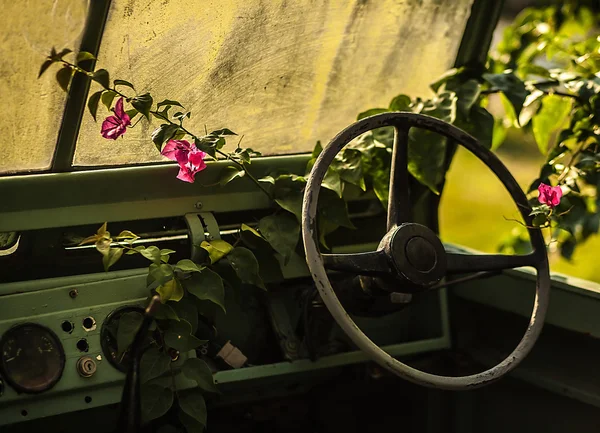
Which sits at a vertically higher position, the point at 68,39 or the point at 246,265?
the point at 68,39

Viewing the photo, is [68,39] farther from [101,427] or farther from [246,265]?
[101,427]

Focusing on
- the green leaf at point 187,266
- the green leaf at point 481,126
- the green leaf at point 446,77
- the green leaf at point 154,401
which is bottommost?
the green leaf at point 154,401

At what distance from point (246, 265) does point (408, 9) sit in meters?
→ 0.95

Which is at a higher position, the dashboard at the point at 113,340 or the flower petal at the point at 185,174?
the flower petal at the point at 185,174

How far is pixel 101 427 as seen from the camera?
2.15m

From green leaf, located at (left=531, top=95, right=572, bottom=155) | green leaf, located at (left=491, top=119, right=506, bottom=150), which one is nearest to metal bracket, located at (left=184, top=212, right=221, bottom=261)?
green leaf, located at (left=531, top=95, right=572, bottom=155)

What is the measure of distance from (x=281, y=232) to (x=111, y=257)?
0.45 metres

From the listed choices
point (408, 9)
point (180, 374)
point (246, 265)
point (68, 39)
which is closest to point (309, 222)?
point (246, 265)

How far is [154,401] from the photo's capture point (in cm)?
199

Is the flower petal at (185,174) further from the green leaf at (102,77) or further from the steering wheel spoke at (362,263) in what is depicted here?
the steering wheel spoke at (362,263)

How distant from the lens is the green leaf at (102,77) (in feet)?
6.53

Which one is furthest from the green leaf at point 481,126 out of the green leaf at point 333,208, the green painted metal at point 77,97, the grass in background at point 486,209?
the grass in background at point 486,209

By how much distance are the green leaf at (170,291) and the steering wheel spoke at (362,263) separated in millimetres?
358

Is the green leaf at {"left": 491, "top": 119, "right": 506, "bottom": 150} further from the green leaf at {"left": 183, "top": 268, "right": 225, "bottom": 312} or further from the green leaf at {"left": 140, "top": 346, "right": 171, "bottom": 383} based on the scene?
the green leaf at {"left": 140, "top": 346, "right": 171, "bottom": 383}
